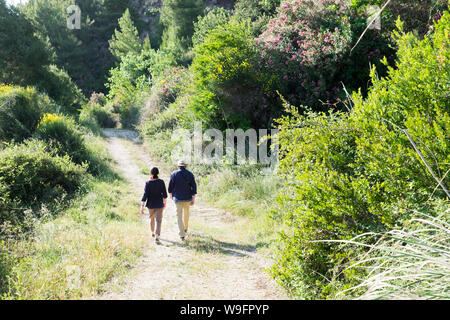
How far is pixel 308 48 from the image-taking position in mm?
11172

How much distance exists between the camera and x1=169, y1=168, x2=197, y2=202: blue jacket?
6477mm

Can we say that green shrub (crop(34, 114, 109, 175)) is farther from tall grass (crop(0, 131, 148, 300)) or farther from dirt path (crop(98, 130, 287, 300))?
dirt path (crop(98, 130, 287, 300))

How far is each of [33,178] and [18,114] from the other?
20.0 feet

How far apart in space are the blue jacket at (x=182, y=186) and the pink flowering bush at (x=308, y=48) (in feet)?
20.2

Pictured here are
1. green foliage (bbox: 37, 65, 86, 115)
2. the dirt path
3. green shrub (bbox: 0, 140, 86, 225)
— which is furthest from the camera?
green foliage (bbox: 37, 65, 86, 115)

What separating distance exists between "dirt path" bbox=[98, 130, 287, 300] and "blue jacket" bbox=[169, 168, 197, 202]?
37.0 inches

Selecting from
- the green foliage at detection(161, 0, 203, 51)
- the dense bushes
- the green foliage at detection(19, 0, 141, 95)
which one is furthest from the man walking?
the green foliage at detection(19, 0, 141, 95)

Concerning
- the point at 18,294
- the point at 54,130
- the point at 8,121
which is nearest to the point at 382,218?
the point at 18,294

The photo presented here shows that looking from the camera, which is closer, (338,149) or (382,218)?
(382,218)

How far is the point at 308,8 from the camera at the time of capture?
11922 millimetres

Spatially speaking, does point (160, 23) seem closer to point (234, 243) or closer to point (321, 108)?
point (321, 108)

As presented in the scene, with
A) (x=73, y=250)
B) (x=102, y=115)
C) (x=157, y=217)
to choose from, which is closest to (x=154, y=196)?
(x=157, y=217)

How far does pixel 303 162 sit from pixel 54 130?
1096cm

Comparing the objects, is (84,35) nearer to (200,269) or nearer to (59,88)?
(59,88)
